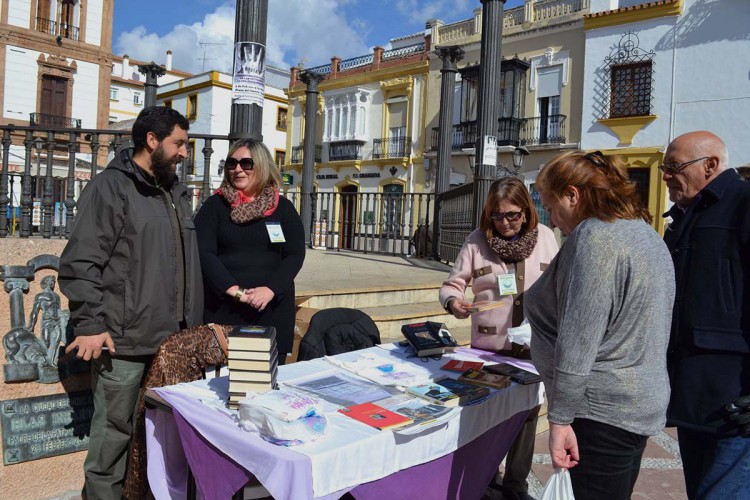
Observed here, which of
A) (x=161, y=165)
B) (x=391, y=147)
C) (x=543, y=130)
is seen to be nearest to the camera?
(x=161, y=165)

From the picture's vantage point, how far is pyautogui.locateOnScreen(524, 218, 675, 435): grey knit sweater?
1770mm

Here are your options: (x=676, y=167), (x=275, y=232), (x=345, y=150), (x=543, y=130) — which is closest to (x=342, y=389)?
(x=275, y=232)

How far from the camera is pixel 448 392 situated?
7.97ft

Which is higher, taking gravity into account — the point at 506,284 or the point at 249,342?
the point at 506,284

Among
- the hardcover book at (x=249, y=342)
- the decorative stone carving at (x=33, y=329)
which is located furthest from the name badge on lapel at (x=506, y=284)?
the decorative stone carving at (x=33, y=329)

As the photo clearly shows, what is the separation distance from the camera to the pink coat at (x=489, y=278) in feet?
10.5

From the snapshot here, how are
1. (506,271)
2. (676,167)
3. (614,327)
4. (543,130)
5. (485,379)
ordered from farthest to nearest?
(543,130), (506,271), (485,379), (676,167), (614,327)

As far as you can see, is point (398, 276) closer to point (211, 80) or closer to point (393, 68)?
point (393, 68)

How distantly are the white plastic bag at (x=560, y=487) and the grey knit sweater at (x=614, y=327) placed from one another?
0.18 metres

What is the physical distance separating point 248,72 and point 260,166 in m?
1.40

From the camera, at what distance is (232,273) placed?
10.1ft

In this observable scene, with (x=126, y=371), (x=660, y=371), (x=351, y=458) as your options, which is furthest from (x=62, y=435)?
(x=660, y=371)

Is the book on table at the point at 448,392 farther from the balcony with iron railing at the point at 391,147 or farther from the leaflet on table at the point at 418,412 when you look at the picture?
the balcony with iron railing at the point at 391,147

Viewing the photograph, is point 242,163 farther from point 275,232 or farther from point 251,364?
point 251,364
